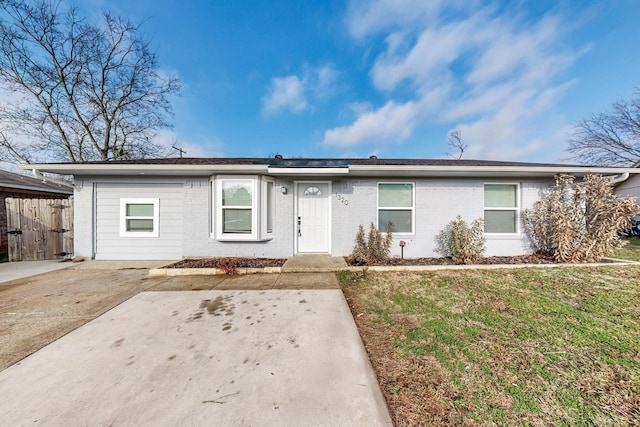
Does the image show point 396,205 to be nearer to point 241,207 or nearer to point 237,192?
point 241,207

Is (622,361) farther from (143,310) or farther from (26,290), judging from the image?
(26,290)

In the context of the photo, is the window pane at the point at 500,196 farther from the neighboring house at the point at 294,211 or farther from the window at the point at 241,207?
the window at the point at 241,207

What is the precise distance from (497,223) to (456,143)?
14.8m

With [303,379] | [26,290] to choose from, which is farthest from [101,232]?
[303,379]

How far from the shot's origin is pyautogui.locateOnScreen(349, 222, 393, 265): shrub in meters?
5.23

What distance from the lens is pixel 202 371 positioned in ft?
6.43

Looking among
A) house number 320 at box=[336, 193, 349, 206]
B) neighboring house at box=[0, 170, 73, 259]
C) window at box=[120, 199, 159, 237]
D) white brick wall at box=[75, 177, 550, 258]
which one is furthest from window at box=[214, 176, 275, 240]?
neighboring house at box=[0, 170, 73, 259]

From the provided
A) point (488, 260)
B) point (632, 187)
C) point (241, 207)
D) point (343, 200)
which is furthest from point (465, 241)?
point (632, 187)

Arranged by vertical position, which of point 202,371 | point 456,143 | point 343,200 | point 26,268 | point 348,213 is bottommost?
point 202,371

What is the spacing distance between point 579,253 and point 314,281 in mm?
6241

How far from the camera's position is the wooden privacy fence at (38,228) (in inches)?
238

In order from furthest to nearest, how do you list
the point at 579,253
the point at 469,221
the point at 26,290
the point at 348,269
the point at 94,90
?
1. the point at 94,90
2. the point at 469,221
3. the point at 579,253
4. the point at 348,269
5. the point at 26,290

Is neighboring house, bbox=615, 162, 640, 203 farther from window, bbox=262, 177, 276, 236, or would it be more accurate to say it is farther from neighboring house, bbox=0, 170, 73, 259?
neighboring house, bbox=0, 170, 73, 259

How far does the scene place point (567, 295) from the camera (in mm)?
3434
